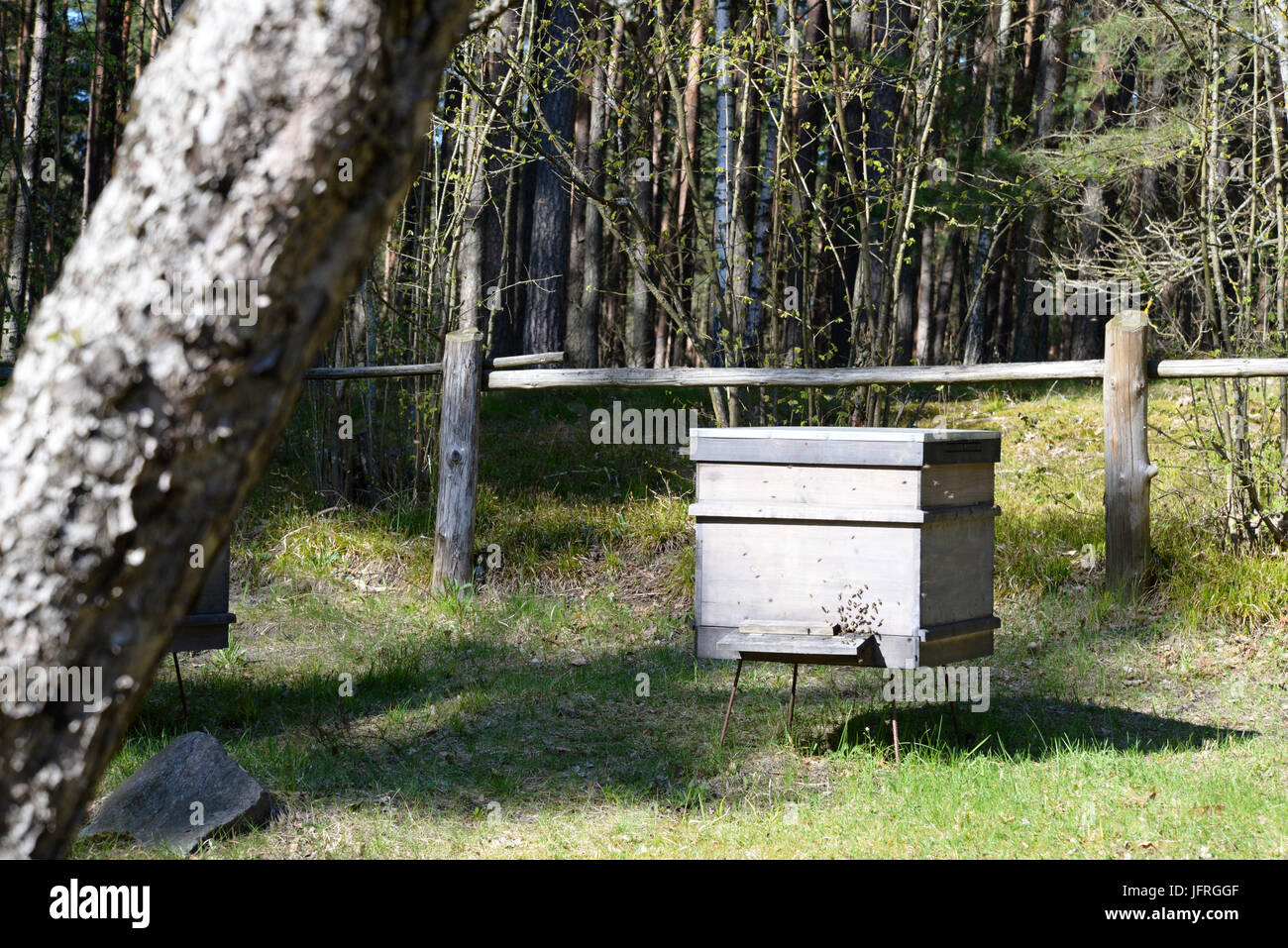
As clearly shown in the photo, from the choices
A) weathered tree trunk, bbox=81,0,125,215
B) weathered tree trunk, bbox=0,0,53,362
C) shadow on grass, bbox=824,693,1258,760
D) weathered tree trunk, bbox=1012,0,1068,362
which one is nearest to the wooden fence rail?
shadow on grass, bbox=824,693,1258,760

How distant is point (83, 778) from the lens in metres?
1.86

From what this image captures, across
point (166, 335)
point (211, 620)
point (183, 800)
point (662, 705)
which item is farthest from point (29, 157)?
point (166, 335)

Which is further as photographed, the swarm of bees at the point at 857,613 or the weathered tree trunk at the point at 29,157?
the weathered tree trunk at the point at 29,157

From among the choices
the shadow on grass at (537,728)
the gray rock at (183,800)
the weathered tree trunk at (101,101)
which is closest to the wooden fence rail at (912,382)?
the shadow on grass at (537,728)

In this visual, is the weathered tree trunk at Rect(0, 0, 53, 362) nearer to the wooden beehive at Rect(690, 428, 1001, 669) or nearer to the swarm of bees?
the wooden beehive at Rect(690, 428, 1001, 669)

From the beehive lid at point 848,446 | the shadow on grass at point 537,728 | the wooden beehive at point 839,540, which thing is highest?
the beehive lid at point 848,446

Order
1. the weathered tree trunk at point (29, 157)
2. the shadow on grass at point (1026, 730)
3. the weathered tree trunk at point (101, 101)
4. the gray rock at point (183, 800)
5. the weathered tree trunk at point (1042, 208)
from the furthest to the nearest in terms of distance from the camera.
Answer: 1. the weathered tree trunk at point (1042, 208)
2. the weathered tree trunk at point (101, 101)
3. the weathered tree trunk at point (29, 157)
4. the shadow on grass at point (1026, 730)
5. the gray rock at point (183, 800)

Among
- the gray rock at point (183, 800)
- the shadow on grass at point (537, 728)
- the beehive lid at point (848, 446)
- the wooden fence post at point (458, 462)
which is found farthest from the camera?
the wooden fence post at point (458, 462)

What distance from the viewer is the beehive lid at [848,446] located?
448cm

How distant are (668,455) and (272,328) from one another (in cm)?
853

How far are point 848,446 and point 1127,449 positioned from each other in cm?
313

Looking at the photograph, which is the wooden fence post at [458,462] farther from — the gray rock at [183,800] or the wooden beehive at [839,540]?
the gray rock at [183,800]

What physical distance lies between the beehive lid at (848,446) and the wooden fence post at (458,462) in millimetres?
3468

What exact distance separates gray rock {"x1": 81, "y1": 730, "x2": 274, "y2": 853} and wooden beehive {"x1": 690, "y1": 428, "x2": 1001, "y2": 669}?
192cm
